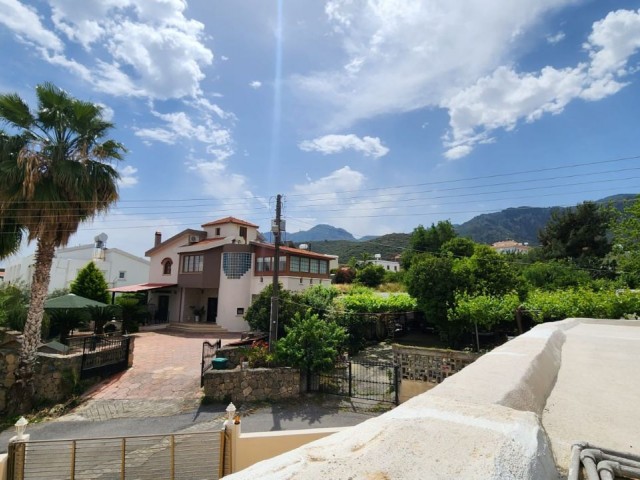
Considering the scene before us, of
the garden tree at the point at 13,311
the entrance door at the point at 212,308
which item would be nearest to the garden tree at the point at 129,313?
the entrance door at the point at 212,308

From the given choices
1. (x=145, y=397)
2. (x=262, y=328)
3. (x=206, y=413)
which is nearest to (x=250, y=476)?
(x=206, y=413)

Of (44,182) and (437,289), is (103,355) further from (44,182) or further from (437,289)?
(437,289)

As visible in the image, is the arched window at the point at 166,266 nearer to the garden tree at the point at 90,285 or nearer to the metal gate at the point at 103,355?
the garden tree at the point at 90,285

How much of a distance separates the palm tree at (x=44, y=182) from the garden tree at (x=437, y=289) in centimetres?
1525

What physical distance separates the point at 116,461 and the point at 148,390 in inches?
211

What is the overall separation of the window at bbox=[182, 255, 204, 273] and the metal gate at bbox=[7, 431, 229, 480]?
20856 mm

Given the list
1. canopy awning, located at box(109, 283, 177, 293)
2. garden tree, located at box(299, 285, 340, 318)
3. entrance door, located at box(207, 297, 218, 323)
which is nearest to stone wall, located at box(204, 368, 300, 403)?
garden tree, located at box(299, 285, 340, 318)

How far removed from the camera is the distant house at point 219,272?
25531 millimetres

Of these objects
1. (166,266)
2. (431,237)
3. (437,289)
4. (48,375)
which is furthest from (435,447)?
(431,237)

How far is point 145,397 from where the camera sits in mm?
11977

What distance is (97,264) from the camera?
3394cm

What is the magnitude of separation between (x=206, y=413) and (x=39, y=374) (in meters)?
6.50

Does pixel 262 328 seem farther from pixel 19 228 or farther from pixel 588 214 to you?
pixel 588 214

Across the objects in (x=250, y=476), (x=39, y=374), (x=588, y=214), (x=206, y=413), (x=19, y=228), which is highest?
(x=588, y=214)
